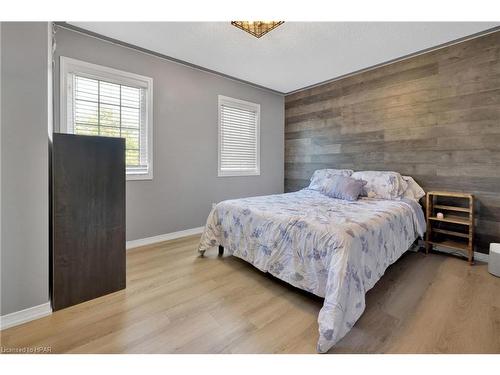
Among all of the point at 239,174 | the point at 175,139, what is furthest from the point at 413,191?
the point at 175,139

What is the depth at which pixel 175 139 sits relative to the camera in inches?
128

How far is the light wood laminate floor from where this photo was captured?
134 cm

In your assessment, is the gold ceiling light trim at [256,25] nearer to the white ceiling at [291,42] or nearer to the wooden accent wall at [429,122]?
the white ceiling at [291,42]

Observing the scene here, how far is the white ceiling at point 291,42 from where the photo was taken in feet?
7.73

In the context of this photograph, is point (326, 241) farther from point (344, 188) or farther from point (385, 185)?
point (385, 185)

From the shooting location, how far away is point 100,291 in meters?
1.84

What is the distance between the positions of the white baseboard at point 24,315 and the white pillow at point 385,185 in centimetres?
328

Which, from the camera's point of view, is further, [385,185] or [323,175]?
[323,175]

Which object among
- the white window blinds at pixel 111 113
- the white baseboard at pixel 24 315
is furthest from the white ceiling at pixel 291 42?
the white baseboard at pixel 24 315

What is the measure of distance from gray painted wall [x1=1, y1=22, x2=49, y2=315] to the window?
7.86 ft

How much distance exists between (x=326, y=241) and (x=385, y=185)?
5.93 ft
